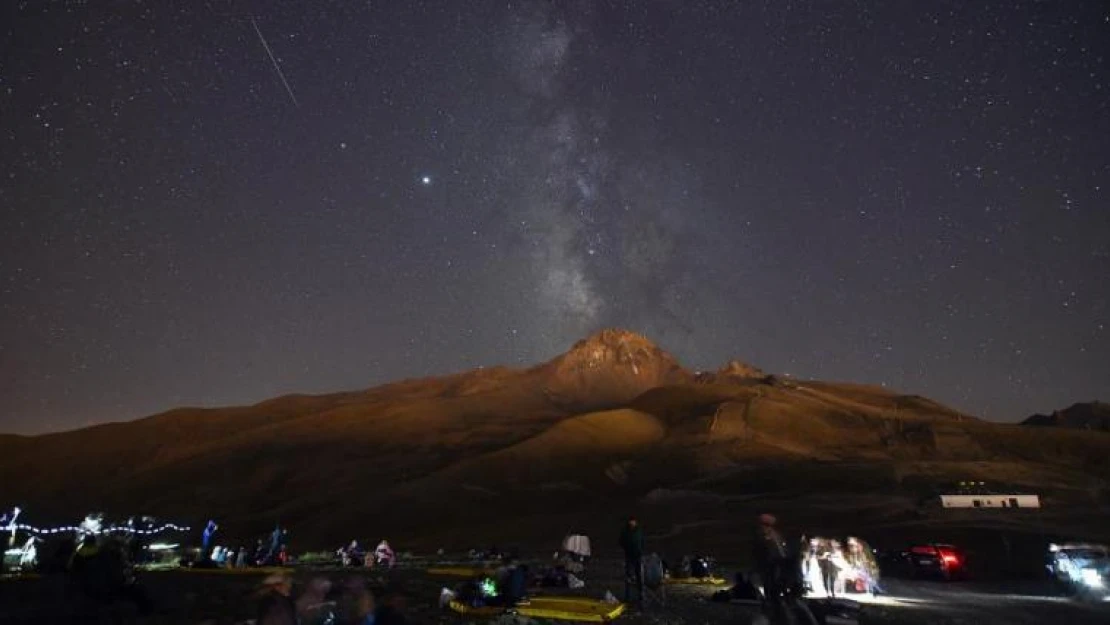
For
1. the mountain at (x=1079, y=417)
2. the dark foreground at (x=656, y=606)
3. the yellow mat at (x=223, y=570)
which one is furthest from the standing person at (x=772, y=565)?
the mountain at (x=1079, y=417)

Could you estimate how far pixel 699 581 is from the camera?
2411 centimetres

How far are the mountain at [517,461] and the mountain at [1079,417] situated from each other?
15896 millimetres

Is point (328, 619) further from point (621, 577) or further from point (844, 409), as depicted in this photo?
point (844, 409)

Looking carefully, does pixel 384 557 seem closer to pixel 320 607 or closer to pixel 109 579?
pixel 109 579

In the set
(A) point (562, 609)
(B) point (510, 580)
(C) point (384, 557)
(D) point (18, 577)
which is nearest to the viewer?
(A) point (562, 609)

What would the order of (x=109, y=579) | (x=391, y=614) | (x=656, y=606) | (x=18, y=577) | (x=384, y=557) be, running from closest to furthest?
1. (x=391, y=614)
2. (x=109, y=579)
3. (x=656, y=606)
4. (x=18, y=577)
5. (x=384, y=557)

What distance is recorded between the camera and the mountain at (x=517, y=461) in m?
61.3

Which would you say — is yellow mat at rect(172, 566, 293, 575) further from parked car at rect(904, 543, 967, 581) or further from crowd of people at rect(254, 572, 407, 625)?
parked car at rect(904, 543, 967, 581)

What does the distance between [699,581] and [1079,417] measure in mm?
137095

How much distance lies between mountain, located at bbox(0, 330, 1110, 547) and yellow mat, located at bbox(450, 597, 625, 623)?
34263 millimetres

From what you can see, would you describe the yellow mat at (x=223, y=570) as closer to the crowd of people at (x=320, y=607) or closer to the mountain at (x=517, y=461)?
the crowd of people at (x=320, y=607)

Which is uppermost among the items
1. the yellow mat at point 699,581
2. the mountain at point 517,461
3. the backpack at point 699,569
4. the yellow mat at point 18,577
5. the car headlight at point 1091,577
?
the mountain at point 517,461

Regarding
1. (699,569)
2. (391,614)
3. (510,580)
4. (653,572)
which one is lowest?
(699,569)

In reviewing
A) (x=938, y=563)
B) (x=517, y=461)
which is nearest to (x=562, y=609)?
(x=938, y=563)
